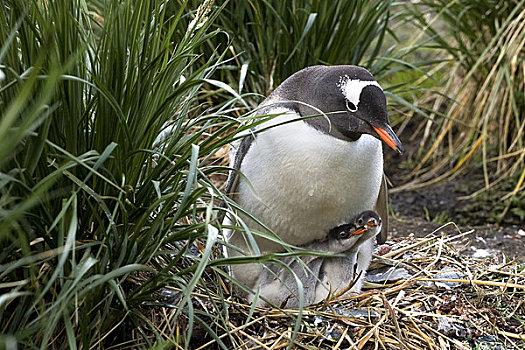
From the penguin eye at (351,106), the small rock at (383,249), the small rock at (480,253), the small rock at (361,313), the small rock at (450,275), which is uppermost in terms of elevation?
the penguin eye at (351,106)

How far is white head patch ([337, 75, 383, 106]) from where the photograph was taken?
2.49 metres

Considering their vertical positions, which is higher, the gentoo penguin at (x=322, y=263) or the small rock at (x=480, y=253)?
the gentoo penguin at (x=322, y=263)

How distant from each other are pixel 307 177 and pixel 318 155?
91 mm

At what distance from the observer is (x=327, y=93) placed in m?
2.58

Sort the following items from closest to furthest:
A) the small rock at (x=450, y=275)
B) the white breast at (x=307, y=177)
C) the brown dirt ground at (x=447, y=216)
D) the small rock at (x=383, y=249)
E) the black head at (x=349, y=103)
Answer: the black head at (x=349, y=103), the white breast at (x=307, y=177), the small rock at (x=450, y=275), the small rock at (x=383, y=249), the brown dirt ground at (x=447, y=216)

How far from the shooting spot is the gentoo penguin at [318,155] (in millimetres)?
2512

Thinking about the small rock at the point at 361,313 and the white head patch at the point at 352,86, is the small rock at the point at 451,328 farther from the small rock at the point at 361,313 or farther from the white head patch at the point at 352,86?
the white head patch at the point at 352,86

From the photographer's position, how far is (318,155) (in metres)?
2.58

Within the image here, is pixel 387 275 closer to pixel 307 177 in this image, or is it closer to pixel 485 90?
pixel 307 177

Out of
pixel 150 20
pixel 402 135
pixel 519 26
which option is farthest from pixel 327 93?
pixel 402 135

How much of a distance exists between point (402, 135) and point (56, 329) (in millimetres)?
4237

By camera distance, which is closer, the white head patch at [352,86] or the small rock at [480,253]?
the white head patch at [352,86]

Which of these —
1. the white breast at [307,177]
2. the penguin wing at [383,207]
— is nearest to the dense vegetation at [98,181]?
the white breast at [307,177]

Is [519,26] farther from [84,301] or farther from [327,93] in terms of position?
[84,301]
